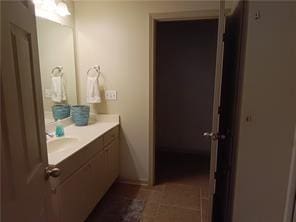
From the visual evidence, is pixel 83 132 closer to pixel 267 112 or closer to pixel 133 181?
pixel 133 181

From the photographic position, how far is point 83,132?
2.26 metres

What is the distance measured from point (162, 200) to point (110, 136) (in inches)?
37.2

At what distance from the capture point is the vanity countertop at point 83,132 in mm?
1622

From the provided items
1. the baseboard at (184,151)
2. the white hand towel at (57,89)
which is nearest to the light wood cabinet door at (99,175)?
the white hand towel at (57,89)

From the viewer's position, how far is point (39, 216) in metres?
0.96

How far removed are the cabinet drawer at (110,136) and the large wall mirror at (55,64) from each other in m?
0.60

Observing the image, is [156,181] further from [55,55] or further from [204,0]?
[204,0]

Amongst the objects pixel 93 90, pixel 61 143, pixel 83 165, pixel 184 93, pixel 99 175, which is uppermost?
pixel 93 90

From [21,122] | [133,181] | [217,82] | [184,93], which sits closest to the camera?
[21,122]

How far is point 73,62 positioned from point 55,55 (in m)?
0.31

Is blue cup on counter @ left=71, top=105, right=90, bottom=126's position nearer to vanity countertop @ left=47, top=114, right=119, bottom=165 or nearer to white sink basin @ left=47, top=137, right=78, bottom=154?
vanity countertop @ left=47, top=114, right=119, bottom=165

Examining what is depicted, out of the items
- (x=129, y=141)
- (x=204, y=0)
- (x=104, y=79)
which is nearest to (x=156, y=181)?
(x=129, y=141)

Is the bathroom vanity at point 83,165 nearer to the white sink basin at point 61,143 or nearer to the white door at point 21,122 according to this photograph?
the white sink basin at point 61,143

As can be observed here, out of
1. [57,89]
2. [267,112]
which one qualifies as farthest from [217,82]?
[57,89]
